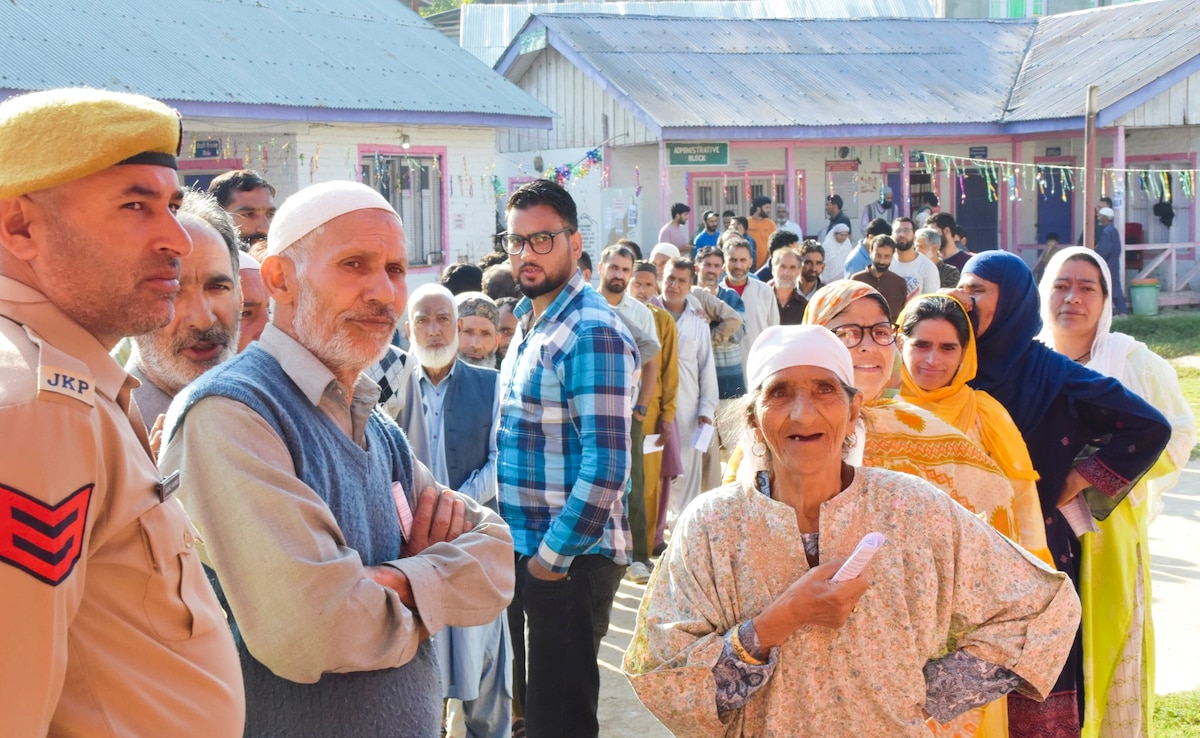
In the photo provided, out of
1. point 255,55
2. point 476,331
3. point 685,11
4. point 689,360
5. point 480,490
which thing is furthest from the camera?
point 685,11

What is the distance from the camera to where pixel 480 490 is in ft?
16.8

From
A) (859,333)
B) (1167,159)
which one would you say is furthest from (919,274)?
(1167,159)

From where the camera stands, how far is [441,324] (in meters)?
5.34

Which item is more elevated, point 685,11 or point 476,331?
point 685,11

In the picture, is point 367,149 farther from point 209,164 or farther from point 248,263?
point 248,263

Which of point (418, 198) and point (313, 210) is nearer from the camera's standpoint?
point (313, 210)

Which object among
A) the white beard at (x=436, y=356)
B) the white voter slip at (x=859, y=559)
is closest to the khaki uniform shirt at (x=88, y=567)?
the white voter slip at (x=859, y=559)

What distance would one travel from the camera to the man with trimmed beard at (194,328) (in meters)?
3.11

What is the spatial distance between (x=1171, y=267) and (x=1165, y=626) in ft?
55.6

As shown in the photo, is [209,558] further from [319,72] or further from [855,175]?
[855,175]

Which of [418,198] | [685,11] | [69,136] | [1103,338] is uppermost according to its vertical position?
[685,11]

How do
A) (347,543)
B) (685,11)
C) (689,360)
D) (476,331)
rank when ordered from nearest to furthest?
(347,543), (476,331), (689,360), (685,11)

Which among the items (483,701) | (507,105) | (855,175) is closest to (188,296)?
(483,701)

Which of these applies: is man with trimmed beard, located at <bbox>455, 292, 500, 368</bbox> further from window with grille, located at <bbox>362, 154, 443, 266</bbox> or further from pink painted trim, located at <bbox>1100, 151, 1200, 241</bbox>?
pink painted trim, located at <bbox>1100, 151, 1200, 241</bbox>
